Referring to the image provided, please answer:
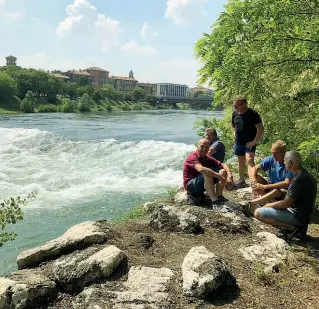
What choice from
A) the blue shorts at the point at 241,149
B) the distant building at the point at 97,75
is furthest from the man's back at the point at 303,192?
the distant building at the point at 97,75

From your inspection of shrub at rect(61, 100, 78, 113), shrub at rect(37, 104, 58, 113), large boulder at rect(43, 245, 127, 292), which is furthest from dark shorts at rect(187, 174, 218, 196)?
shrub at rect(37, 104, 58, 113)

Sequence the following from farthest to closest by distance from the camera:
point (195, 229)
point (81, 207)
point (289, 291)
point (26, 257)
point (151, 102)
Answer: point (151, 102) < point (81, 207) < point (195, 229) < point (26, 257) < point (289, 291)

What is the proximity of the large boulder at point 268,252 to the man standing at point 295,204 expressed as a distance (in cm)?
47

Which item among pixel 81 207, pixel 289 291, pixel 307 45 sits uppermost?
pixel 307 45

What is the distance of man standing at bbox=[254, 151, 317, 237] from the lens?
5973 millimetres

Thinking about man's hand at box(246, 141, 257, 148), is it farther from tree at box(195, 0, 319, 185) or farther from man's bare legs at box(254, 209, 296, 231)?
man's bare legs at box(254, 209, 296, 231)

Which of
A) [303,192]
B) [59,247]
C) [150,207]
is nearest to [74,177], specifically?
[150,207]

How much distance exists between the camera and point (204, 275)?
4.49 meters

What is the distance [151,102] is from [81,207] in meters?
113

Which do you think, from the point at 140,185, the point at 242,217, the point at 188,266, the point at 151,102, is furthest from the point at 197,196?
the point at 151,102

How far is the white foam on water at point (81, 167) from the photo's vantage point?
14.7 m

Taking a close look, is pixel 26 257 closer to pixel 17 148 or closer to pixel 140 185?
pixel 140 185

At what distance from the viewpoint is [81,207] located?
12531 mm

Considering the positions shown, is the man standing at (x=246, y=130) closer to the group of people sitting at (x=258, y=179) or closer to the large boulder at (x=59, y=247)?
the group of people sitting at (x=258, y=179)
